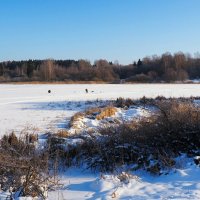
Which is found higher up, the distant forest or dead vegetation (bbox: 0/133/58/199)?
the distant forest

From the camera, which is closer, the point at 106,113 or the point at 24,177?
the point at 24,177

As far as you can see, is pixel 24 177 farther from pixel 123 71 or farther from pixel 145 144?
pixel 123 71

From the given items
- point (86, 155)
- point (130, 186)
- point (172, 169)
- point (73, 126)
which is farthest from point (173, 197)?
point (73, 126)

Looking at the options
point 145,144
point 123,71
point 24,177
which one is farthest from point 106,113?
point 123,71

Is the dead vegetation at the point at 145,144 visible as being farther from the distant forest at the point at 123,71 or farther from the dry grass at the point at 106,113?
the distant forest at the point at 123,71

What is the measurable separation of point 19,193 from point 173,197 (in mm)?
2455

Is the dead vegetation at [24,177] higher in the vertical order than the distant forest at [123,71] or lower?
lower

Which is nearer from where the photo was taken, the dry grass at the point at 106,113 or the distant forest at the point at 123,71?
the dry grass at the point at 106,113

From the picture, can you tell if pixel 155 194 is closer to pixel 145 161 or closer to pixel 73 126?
pixel 145 161

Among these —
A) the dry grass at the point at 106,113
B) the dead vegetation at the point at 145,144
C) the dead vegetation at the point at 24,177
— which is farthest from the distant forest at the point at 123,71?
the dead vegetation at the point at 24,177

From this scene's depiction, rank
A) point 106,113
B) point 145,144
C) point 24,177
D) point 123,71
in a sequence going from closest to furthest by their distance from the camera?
point 24,177 < point 145,144 < point 106,113 < point 123,71

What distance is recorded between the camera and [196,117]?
973 cm

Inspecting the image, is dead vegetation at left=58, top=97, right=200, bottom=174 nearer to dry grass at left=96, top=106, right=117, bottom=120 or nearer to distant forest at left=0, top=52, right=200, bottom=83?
dry grass at left=96, top=106, right=117, bottom=120

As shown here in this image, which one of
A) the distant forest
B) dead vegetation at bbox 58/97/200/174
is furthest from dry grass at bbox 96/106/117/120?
the distant forest
